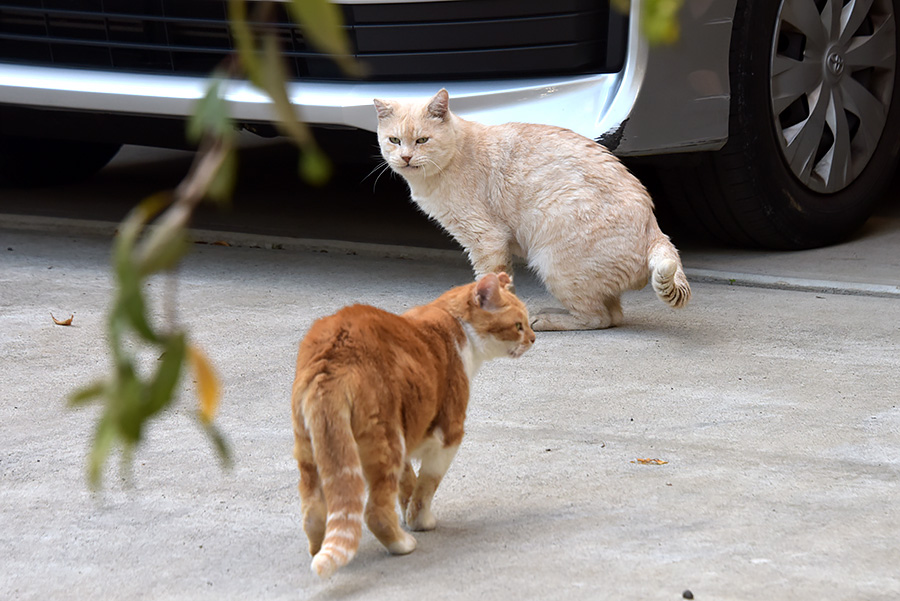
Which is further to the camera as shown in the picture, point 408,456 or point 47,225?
point 47,225

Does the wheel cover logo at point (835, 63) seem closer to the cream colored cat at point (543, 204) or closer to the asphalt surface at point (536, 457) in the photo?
the asphalt surface at point (536, 457)

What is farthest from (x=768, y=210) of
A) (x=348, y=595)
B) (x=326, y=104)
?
(x=348, y=595)

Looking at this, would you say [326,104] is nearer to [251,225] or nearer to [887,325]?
[251,225]

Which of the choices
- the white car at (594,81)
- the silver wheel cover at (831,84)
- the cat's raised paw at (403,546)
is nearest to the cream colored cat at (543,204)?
the white car at (594,81)

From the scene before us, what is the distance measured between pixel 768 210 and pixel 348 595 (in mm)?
2966

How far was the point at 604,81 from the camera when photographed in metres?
3.80

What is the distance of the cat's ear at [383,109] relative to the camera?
147 inches

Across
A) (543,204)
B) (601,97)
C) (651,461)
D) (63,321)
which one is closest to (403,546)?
(651,461)

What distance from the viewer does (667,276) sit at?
3412 mm

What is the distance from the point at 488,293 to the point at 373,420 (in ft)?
1.63

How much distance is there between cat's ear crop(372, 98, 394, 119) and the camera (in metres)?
3.74

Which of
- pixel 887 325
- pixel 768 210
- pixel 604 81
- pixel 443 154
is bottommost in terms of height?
pixel 887 325

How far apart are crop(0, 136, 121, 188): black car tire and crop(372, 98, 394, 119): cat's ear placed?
2.44 metres

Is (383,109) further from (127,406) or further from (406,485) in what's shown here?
(127,406)
